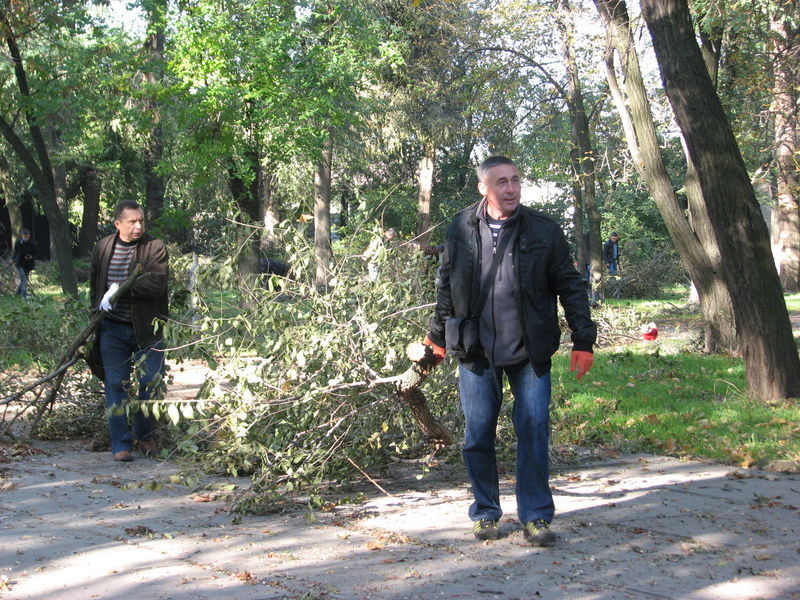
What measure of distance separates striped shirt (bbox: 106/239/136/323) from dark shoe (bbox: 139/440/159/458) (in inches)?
41.2

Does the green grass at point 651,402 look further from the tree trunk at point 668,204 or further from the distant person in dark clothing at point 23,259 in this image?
the distant person in dark clothing at point 23,259

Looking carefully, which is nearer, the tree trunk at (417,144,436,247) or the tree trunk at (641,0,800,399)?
the tree trunk at (641,0,800,399)

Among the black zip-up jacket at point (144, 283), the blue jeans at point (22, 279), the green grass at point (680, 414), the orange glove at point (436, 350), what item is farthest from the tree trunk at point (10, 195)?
the orange glove at point (436, 350)

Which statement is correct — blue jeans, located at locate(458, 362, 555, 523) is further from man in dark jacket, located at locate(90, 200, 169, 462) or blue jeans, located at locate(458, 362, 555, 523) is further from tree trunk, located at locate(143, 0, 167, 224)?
tree trunk, located at locate(143, 0, 167, 224)

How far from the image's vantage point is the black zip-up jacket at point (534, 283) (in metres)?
4.71

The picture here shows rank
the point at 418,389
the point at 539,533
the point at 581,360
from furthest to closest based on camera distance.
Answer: the point at 418,389
the point at 581,360
the point at 539,533

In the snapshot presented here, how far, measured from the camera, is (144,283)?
7250 mm

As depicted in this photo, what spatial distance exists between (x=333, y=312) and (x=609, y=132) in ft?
64.6

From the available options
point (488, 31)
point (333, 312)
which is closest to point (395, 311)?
point (333, 312)

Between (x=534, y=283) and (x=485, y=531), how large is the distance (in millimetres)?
1347

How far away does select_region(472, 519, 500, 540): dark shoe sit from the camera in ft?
15.8

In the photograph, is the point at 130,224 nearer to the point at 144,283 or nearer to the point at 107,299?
the point at 144,283

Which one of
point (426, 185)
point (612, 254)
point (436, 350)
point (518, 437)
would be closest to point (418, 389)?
point (436, 350)

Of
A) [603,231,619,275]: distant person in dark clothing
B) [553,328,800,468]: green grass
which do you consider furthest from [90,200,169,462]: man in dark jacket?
[603,231,619,275]: distant person in dark clothing
